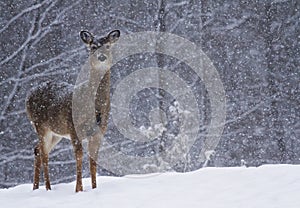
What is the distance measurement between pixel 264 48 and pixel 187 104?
278 cm

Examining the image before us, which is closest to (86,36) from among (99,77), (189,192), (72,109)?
(99,77)

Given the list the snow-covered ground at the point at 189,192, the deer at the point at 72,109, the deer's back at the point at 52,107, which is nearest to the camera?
the snow-covered ground at the point at 189,192

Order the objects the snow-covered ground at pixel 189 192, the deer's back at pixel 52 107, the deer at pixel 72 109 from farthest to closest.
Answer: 1. the deer's back at pixel 52 107
2. the deer at pixel 72 109
3. the snow-covered ground at pixel 189 192

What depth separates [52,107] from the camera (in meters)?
7.64

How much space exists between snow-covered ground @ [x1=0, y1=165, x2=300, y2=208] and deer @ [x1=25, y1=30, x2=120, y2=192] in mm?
492

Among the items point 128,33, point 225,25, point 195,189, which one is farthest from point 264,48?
point 195,189

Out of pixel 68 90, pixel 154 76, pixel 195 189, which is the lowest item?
pixel 195 189

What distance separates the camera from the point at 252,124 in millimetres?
16781

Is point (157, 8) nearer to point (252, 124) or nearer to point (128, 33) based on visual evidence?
point (128, 33)

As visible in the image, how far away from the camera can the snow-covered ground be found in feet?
17.0

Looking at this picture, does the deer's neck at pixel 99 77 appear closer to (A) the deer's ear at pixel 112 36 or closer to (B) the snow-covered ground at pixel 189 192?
(A) the deer's ear at pixel 112 36

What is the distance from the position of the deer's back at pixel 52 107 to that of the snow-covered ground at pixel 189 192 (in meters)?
0.83

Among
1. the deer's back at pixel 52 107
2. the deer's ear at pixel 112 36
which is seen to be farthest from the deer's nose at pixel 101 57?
the deer's back at pixel 52 107

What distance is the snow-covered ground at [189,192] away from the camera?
17.0 feet
